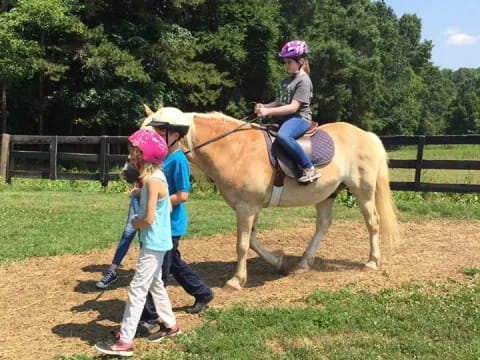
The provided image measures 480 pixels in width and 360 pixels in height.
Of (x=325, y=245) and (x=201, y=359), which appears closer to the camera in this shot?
(x=201, y=359)

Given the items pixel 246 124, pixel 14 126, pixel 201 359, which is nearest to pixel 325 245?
pixel 246 124

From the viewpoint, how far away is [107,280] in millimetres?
5766

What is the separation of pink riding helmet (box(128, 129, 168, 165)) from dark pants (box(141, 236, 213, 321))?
1.00 metres

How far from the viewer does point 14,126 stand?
92.4ft

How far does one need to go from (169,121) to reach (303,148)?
1.84m

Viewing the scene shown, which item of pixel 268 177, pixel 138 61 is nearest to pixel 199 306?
pixel 268 177

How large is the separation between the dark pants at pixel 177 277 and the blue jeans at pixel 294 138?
1.73 m

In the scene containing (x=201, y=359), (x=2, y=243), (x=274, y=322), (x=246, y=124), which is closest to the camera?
(x=201, y=359)

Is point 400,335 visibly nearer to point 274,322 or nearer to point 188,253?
point 274,322

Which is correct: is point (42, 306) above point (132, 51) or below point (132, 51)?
below

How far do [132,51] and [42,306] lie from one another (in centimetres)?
2180

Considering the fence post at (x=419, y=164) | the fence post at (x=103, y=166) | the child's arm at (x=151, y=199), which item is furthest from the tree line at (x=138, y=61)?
the child's arm at (x=151, y=199)

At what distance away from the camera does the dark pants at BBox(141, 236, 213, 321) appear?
455cm

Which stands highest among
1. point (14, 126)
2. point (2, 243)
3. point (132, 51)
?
point (132, 51)
